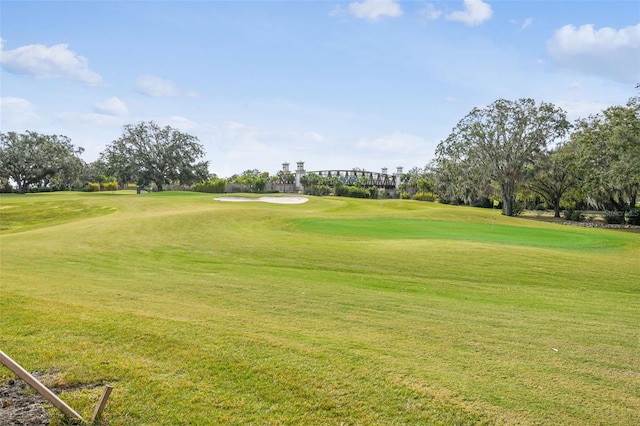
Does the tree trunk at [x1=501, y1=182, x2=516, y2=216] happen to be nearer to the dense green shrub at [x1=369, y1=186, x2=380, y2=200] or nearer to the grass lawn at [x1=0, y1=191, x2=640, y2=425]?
the dense green shrub at [x1=369, y1=186, x2=380, y2=200]

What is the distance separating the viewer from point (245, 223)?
76.5ft

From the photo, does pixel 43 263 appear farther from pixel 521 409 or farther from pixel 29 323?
pixel 521 409

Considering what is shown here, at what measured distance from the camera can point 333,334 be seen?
577 centimetres

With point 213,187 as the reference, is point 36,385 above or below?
below

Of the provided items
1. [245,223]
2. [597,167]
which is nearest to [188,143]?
[245,223]

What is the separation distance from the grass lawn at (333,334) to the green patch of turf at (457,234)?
3.73m

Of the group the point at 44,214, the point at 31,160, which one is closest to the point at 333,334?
the point at 44,214

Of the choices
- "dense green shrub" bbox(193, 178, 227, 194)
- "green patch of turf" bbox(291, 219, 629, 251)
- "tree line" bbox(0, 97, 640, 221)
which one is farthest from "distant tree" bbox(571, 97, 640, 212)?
"dense green shrub" bbox(193, 178, 227, 194)

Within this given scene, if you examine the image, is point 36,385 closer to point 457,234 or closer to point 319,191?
point 457,234

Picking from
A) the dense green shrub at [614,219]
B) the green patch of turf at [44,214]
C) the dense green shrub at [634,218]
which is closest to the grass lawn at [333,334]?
the green patch of turf at [44,214]

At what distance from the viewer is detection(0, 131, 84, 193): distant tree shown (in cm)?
5616

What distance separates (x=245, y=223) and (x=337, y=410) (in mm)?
20118

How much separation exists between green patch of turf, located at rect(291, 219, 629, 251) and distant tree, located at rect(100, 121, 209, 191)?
45631 mm

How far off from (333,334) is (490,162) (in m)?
41.6
